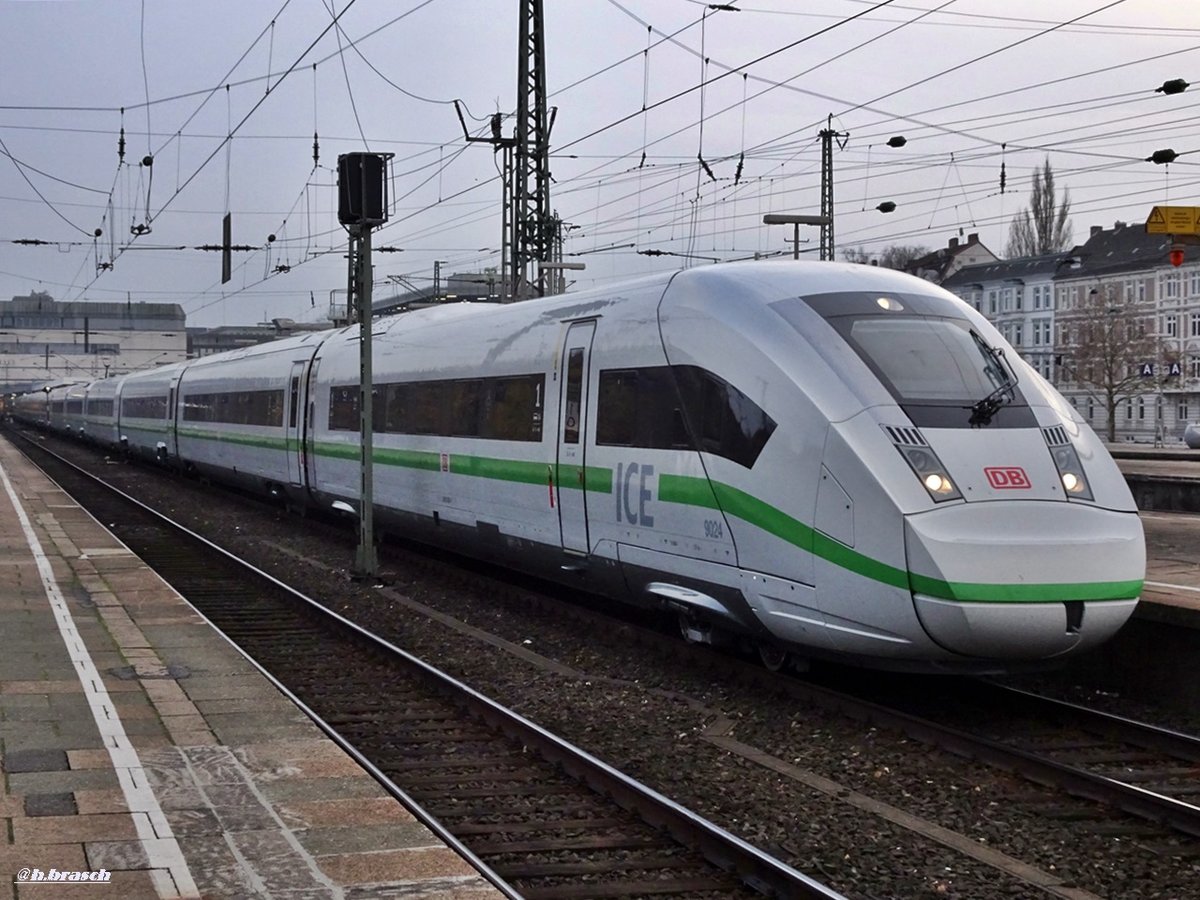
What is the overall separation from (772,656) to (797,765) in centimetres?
181

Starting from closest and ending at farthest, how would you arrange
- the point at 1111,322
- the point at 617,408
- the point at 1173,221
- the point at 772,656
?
1. the point at 772,656
2. the point at 617,408
3. the point at 1173,221
4. the point at 1111,322

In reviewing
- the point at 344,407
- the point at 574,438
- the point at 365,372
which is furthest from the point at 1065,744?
the point at 344,407

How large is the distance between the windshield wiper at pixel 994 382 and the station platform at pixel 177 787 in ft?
14.0

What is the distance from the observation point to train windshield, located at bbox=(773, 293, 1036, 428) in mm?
8453

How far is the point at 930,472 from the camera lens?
26.1ft

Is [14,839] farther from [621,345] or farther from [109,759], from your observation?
[621,345]

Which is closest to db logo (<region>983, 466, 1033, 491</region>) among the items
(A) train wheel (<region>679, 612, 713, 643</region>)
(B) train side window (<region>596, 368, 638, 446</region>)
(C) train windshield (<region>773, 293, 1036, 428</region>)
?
(C) train windshield (<region>773, 293, 1036, 428</region>)

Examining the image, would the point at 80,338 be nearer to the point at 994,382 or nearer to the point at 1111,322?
the point at 1111,322

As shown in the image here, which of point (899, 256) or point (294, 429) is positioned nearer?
point (294, 429)

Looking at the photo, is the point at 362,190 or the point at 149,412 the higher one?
the point at 362,190

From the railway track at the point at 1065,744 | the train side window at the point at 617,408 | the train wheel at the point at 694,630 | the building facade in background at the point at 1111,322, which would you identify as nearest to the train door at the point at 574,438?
the train side window at the point at 617,408

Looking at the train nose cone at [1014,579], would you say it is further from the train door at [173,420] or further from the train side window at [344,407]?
the train door at [173,420]

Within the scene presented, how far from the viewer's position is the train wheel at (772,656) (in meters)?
9.46

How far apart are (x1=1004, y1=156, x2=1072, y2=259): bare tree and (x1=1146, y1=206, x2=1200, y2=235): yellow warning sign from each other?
226 ft
